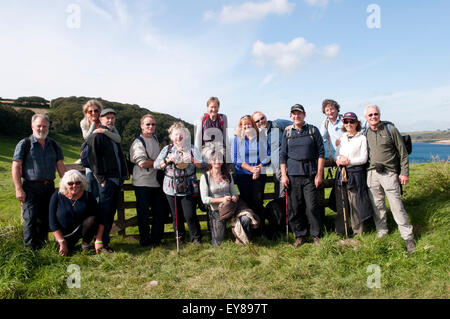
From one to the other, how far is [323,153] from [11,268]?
538 cm

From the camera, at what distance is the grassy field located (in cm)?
385

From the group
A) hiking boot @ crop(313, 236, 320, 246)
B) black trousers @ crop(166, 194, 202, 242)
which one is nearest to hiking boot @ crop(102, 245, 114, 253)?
black trousers @ crop(166, 194, 202, 242)

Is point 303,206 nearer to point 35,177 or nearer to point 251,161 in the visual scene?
point 251,161

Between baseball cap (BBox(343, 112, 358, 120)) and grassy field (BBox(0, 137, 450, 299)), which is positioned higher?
baseball cap (BBox(343, 112, 358, 120))

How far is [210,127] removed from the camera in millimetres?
5992

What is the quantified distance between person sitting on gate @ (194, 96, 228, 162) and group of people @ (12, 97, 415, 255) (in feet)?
0.07

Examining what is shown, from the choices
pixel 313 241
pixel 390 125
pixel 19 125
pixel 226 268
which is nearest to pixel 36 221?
pixel 226 268

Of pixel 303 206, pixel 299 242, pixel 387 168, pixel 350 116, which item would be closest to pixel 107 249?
pixel 299 242

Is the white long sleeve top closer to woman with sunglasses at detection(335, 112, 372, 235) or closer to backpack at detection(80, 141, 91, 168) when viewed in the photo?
woman with sunglasses at detection(335, 112, 372, 235)

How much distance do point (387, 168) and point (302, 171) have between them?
4.81ft

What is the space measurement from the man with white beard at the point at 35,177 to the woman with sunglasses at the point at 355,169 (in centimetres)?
533

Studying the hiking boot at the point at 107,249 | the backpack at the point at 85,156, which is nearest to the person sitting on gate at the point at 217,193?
the hiking boot at the point at 107,249

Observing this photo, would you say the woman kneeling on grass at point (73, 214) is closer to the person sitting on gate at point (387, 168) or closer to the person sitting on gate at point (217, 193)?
the person sitting on gate at point (217, 193)
